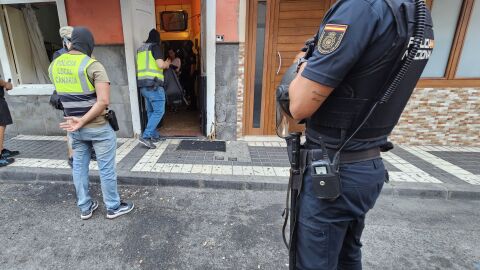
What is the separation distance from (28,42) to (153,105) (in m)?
3.28

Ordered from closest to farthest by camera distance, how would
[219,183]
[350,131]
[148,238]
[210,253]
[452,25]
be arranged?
[350,131] < [210,253] < [148,238] < [219,183] < [452,25]

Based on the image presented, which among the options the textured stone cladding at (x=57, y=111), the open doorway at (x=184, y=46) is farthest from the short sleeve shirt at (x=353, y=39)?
the open doorway at (x=184, y=46)

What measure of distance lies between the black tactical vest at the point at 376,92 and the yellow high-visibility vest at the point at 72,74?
2.13 m

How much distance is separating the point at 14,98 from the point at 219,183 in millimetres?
4745

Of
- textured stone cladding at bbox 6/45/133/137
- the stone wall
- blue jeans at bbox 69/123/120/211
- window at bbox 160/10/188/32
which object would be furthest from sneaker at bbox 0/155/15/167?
window at bbox 160/10/188/32

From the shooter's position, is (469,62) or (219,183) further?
(469,62)

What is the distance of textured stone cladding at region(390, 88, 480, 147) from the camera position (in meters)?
4.80

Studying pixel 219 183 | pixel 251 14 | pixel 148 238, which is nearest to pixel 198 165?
pixel 219 183

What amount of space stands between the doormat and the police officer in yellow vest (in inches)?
79.7

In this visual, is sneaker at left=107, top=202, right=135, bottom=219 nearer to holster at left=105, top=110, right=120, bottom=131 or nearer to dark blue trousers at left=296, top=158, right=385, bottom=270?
holster at left=105, top=110, right=120, bottom=131

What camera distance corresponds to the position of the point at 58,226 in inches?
108

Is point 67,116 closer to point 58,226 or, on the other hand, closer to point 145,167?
point 58,226

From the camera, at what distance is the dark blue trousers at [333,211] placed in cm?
127

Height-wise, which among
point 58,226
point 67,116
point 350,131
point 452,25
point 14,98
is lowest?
point 58,226
